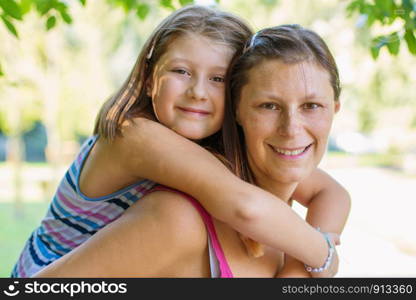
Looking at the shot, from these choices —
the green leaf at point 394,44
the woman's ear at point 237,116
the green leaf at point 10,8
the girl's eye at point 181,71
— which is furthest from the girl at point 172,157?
the green leaf at point 394,44

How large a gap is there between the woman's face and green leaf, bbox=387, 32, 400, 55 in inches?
A: 41.2

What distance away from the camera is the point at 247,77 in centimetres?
229

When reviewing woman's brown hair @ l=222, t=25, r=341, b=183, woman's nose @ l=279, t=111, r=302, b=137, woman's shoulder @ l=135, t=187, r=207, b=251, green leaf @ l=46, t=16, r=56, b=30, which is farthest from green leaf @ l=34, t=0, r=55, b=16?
woman's nose @ l=279, t=111, r=302, b=137

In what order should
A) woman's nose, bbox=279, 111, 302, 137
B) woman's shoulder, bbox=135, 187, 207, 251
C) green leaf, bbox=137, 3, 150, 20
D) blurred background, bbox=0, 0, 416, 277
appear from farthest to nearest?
1. blurred background, bbox=0, 0, 416, 277
2. green leaf, bbox=137, 3, 150, 20
3. woman's nose, bbox=279, 111, 302, 137
4. woman's shoulder, bbox=135, 187, 207, 251

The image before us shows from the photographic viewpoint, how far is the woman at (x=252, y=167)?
2.05 meters

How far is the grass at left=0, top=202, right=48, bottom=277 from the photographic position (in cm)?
1204

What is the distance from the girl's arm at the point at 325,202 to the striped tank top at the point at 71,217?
3.09 feet

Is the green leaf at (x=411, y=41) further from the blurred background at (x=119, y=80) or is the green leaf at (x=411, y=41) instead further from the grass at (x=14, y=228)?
the grass at (x=14, y=228)

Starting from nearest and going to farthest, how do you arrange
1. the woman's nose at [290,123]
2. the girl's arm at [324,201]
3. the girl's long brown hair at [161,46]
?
1. the woman's nose at [290,123]
2. the girl's long brown hair at [161,46]
3. the girl's arm at [324,201]

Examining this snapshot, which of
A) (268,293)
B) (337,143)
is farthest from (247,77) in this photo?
(337,143)

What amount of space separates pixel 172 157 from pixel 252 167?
0.44 meters

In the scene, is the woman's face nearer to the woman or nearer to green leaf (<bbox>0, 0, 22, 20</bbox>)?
the woman

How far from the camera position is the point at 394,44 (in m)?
3.08

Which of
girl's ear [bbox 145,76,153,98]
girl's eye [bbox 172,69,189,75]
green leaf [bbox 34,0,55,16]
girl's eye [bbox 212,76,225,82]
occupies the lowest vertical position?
girl's ear [bbox 145,76,153,98]
